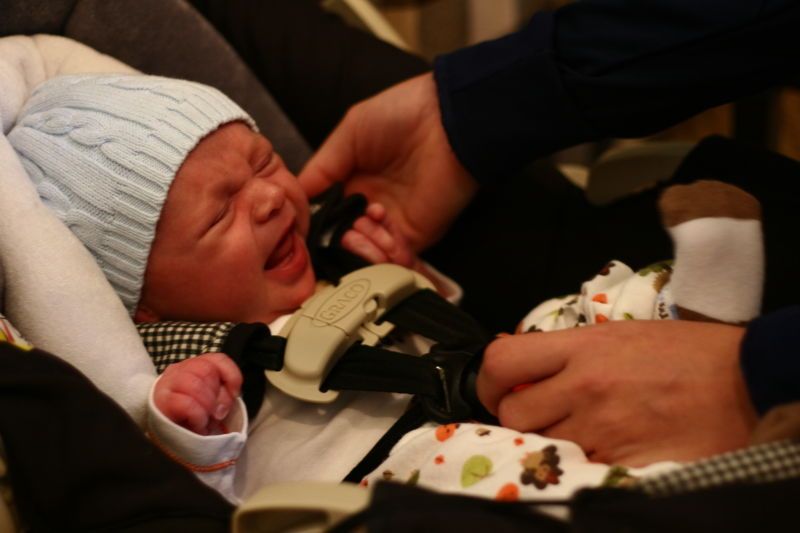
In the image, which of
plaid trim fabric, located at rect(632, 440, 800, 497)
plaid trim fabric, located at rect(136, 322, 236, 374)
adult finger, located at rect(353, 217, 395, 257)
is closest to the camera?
plaid trim fabric, located at rect(632, 440, 800, 497)

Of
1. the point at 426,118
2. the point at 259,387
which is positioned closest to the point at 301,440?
the point at 259,387

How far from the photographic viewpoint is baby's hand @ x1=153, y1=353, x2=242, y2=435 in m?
0.72

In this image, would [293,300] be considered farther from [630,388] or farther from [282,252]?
[630,388]

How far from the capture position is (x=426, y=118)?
1.06 m

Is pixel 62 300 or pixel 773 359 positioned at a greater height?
pixel 62 300

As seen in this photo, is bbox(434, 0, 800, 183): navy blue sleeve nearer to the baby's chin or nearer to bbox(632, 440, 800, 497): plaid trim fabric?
the baby's chin

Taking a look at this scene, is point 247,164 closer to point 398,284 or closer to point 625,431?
point 398,284

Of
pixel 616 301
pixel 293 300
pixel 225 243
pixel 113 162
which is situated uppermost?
pixel 113 162

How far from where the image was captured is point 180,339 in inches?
32.8

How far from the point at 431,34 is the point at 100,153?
1.46 metres

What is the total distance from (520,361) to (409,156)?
488mm

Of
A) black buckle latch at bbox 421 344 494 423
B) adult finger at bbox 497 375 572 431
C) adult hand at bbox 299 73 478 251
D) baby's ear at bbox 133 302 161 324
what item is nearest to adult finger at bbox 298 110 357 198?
adult hand at bbox 299 73 478 251

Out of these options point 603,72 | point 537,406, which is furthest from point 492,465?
point 603,72

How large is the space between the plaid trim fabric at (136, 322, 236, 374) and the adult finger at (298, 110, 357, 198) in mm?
275
